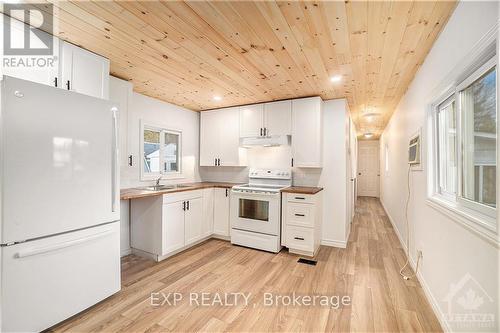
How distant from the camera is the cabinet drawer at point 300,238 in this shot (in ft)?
10.9

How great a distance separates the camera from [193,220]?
3.64m

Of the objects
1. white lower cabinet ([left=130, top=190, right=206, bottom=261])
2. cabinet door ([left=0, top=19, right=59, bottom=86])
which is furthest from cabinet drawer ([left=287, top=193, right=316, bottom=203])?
cabinet door ([left=0, top=19, right=59, bottom=86])

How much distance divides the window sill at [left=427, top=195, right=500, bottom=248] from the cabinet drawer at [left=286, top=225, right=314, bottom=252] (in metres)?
1.65

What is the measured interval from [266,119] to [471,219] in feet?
9.99

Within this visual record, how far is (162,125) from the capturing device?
3.98 meters

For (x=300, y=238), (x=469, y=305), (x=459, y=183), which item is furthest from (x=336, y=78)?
(x=469, y=305)

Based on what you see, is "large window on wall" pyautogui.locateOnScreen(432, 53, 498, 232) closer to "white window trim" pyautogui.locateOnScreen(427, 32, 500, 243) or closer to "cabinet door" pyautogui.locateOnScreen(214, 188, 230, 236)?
"white window trim" pyautogui.locateOnScreen(427, 32, 500, 243)

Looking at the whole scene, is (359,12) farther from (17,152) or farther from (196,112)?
(196,112)

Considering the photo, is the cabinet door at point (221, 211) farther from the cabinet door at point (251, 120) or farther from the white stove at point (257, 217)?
the cabinet door at point (251, 120)

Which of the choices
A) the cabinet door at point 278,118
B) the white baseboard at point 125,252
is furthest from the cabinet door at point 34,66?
the cabinet door at point 278,118

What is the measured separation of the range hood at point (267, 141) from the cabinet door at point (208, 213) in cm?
106

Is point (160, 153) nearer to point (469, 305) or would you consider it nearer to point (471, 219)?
point (471, 219)

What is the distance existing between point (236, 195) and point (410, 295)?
2538 millimetres

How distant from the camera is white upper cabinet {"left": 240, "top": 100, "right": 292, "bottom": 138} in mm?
3832
